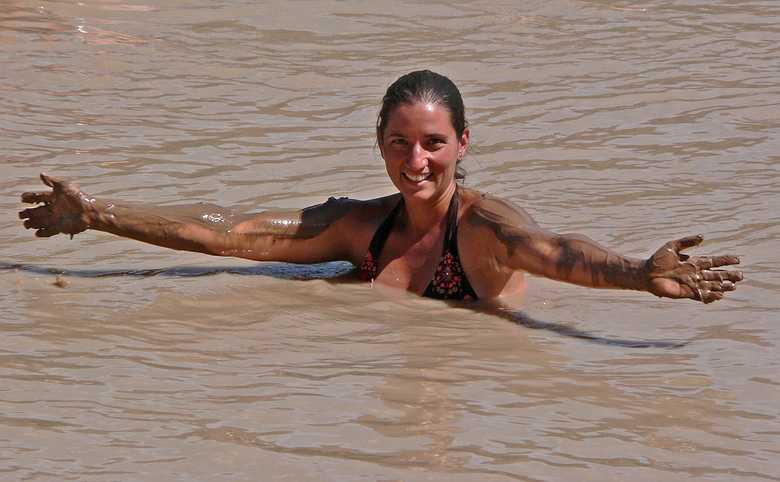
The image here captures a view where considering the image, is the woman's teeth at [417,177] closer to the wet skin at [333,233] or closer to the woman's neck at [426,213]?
the woman's neck at [426,213]

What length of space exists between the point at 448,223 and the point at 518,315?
18.0 inches

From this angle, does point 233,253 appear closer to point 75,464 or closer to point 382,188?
point 382,188

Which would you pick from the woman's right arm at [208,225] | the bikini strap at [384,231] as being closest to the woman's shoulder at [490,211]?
the bikini strap at [384,231]

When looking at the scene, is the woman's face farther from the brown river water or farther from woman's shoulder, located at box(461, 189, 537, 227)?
the brown river water

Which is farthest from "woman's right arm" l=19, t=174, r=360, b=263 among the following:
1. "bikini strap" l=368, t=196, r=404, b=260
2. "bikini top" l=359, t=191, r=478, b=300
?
"bikini top" l=359, t=191, r=478, b=300

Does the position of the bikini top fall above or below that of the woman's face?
below

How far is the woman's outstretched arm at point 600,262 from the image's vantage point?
491cm

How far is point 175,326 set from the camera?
5.38m

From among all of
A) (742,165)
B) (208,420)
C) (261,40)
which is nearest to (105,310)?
(208,420)

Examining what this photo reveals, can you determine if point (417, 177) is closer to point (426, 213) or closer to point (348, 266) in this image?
point (426, 213)

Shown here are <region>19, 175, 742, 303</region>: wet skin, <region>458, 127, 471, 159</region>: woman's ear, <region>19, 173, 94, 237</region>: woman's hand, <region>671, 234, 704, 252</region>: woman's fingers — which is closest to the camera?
<region>671, 234, 704, 252</region>: woman's fingers

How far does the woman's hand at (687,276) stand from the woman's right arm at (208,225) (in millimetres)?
1519

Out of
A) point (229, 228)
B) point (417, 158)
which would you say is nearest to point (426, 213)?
point (417, 158)

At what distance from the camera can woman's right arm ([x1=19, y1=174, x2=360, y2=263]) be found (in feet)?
19.6
